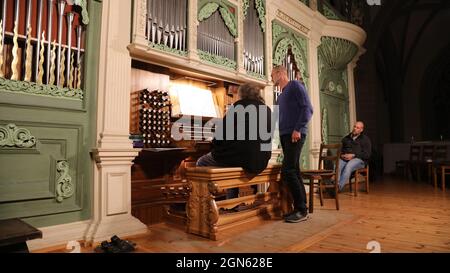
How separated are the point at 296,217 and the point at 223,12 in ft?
9.23

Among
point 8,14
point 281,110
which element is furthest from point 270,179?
point 8,14

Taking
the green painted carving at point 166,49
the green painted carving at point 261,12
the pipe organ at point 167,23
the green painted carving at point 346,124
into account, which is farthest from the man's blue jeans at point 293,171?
the green painted carving at point 346,124

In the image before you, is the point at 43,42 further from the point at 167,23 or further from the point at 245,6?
the point at 245,6

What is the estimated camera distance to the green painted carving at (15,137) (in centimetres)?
219

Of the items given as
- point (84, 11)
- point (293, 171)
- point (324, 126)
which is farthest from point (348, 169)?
point (84, 11)

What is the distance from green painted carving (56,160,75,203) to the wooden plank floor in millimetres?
436

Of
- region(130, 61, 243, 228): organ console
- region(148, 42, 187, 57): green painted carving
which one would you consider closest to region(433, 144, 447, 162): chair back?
region(130, 61, 243, 228): organ console

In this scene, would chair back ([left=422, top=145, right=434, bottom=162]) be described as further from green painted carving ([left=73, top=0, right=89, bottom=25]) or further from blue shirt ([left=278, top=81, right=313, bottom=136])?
green painted carving ([left=73, top=0, right=89, bottom=25])

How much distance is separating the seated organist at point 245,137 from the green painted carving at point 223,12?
1412 millimetres

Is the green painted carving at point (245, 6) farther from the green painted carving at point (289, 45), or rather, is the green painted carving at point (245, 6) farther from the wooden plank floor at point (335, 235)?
the wooden plank floor at point (335, 235)

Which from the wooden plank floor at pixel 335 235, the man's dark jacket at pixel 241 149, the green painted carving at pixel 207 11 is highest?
the green painted carving at pixel 207 11

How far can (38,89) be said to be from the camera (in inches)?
94.1
